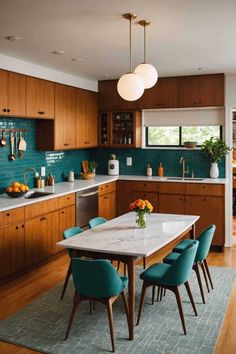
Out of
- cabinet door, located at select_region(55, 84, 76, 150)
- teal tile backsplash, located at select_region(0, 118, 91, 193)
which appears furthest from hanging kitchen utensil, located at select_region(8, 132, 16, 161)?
cabinet door, located at select_region(55, 84, 76, 150)

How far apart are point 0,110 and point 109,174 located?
2936 millimetres

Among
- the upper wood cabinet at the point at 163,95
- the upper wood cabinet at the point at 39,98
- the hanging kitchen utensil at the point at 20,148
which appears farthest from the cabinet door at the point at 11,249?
the upper wood cabinet at the point at 163,95

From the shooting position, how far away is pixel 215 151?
6.61 meters

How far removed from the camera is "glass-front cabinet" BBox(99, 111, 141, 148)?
7.18 m

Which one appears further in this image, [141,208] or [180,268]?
[141,208]

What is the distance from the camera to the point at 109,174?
749cm

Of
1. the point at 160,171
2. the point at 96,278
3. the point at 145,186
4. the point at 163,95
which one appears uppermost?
the point at 163,95

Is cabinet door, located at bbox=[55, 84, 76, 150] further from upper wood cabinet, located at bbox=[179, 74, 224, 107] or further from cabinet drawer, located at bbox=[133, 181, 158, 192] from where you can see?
upper wood cabinet, located at bbox=[179, 74, 224, 107]

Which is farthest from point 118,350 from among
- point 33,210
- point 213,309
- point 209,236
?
point 33,210

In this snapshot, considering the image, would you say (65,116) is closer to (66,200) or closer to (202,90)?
(66,200)

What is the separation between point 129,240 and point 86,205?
8.45ft

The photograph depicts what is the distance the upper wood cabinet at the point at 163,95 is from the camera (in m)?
6.72

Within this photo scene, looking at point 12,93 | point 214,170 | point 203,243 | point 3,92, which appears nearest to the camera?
point 203,243

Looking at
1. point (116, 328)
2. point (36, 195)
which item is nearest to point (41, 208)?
point (36, 195)
